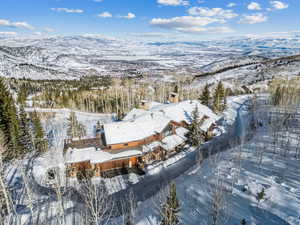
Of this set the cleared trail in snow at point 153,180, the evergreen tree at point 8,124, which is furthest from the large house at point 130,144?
the evergreen tree at point 8,124

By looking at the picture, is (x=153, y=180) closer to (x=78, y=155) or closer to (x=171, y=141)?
(x=171, y=141)

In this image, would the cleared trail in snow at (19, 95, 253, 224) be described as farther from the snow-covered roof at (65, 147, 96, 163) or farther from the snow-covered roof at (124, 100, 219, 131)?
the snow-covered roof at (124, 100, 219, 131)

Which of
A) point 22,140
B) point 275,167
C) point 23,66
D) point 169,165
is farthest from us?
point 23,66

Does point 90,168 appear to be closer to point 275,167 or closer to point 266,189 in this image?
point 266,189

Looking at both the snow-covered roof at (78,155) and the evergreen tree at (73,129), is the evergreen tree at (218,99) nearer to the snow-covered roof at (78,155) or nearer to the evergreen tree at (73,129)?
the evergreen tree at (73,129)

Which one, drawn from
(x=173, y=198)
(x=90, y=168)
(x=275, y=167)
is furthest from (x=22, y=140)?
(x=275, y=167)

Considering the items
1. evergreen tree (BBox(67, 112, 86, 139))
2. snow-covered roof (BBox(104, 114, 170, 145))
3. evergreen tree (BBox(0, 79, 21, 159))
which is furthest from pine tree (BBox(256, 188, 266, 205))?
evergreen tree (BBox(0, 79, 21, 159))

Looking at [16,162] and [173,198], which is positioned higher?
[173,198]

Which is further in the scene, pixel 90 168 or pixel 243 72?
pixel 243 72
